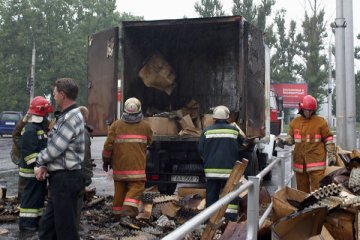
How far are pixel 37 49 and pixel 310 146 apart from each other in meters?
40.2

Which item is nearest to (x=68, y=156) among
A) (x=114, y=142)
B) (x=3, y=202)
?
(x=114, y=142)

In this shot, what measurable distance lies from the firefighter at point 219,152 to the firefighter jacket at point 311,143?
1212mm

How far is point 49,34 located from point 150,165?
39197 millimetres

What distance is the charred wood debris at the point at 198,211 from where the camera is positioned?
4141 millimetres

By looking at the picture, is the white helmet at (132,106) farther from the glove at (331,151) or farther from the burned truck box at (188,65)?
the glove at (331,151)

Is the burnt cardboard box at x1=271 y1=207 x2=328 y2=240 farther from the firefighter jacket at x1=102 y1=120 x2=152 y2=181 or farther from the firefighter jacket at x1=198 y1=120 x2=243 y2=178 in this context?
the firefighter jacket at x1=102 y1=120 x2=152 y2=181

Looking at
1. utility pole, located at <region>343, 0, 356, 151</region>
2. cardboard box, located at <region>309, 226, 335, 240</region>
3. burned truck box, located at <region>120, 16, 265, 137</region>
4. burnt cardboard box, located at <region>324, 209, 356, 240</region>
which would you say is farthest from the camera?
utility pole, located at <region>343, 0, 356, 151</region>

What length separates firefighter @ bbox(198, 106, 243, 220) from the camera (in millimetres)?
6348

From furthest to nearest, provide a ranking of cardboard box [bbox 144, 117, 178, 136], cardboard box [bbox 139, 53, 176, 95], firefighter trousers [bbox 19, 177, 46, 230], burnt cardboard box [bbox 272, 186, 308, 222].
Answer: cardboard box [bbox 139, 53, 176, 95] < cardboard box [bbox 144, 117, 178, 136] < firefighter trousers [bbox 19, 177, 46, 230] < burnt cardboard box [bbox 272, 186, 308, 222]

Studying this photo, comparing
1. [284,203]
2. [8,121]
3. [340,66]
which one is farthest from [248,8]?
[284,203]

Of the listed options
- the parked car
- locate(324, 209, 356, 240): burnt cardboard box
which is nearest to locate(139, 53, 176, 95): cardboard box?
locate(324, 209, 356, 240): burnt cardboard box

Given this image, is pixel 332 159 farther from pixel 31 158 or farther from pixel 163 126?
pixel 31 158

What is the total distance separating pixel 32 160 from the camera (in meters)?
5.67

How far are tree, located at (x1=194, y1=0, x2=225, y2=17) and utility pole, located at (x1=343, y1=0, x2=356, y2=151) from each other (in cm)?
3829
